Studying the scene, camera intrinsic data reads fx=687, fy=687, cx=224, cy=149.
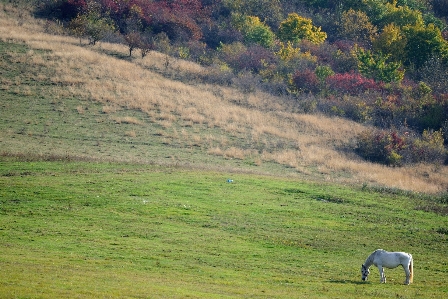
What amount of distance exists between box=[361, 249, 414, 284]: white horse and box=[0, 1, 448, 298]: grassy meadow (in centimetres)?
34

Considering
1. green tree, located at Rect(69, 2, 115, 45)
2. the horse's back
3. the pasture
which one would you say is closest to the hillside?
green tree, located at Rect(69, 2, 115, 45)

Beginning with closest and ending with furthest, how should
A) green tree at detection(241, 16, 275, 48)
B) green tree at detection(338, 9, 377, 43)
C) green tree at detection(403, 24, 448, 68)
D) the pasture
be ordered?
1. the pasture
2. green tree at detection(403, 24, 448, 68)
3. green tree at detection(241, 16, 275, 48)
4. green tree at detection(338, 9, 377, 43)

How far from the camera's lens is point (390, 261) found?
72.8ft

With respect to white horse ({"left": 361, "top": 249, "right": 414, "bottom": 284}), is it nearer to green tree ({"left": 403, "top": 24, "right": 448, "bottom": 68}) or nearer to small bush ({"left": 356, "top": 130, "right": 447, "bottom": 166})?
small bush ({"left": 356, "top": 130, "right": 447, "bottom": 166})

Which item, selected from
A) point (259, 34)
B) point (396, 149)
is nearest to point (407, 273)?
point (396, 149)

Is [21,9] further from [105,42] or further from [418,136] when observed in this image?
[418,136]

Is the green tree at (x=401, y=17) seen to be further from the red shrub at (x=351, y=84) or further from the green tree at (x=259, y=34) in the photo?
the red shrub at (x=351, y=84)

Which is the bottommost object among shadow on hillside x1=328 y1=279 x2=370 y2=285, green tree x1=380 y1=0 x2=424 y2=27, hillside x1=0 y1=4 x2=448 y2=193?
hillside x1=0 y1=4 x2=448 y2=193

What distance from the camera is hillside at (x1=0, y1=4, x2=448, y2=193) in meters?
46.6

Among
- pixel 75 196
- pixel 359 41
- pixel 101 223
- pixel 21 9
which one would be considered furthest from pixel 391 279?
pixel 359 41

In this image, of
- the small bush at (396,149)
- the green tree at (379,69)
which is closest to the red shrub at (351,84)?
the green tree at (379,69)

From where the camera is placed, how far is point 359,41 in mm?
99625

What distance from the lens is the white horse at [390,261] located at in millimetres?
22047

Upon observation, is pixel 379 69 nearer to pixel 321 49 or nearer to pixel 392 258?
pixel 321 49
